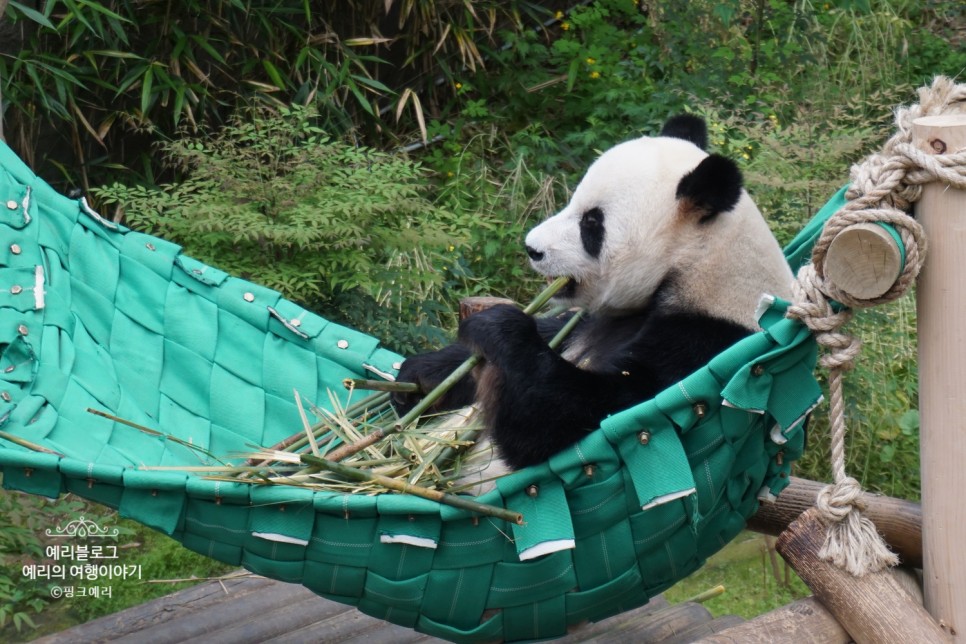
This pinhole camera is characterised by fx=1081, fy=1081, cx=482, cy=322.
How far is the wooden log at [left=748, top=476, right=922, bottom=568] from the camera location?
235 cm

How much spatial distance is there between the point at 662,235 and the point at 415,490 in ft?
2.73

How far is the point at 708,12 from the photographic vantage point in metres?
5.91

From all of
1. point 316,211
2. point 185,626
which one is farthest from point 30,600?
point 316,211

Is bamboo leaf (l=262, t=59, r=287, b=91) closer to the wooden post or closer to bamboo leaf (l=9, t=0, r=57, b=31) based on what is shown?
bamboo leaf (l=9, t=0, r=57, b=31)

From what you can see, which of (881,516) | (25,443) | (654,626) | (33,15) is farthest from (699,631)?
(33,15)

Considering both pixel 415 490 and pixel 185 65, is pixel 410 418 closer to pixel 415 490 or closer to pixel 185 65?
pixel 415 490

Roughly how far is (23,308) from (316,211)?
5.01 ft

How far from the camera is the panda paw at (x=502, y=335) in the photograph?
2242mm

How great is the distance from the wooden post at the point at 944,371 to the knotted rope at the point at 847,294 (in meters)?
0.03

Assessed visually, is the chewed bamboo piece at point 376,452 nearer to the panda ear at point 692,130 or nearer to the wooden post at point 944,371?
the panda ear at point 692,130

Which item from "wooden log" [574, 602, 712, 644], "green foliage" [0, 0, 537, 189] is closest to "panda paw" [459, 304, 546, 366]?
"wooden log" [574, 602, 712, 644]

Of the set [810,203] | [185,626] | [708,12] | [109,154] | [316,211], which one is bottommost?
[185,626]

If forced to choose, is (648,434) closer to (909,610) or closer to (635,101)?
(909,610)

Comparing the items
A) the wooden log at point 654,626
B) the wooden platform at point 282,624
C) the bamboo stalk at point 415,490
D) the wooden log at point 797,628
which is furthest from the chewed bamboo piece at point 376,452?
the wooden log at point 654,626
